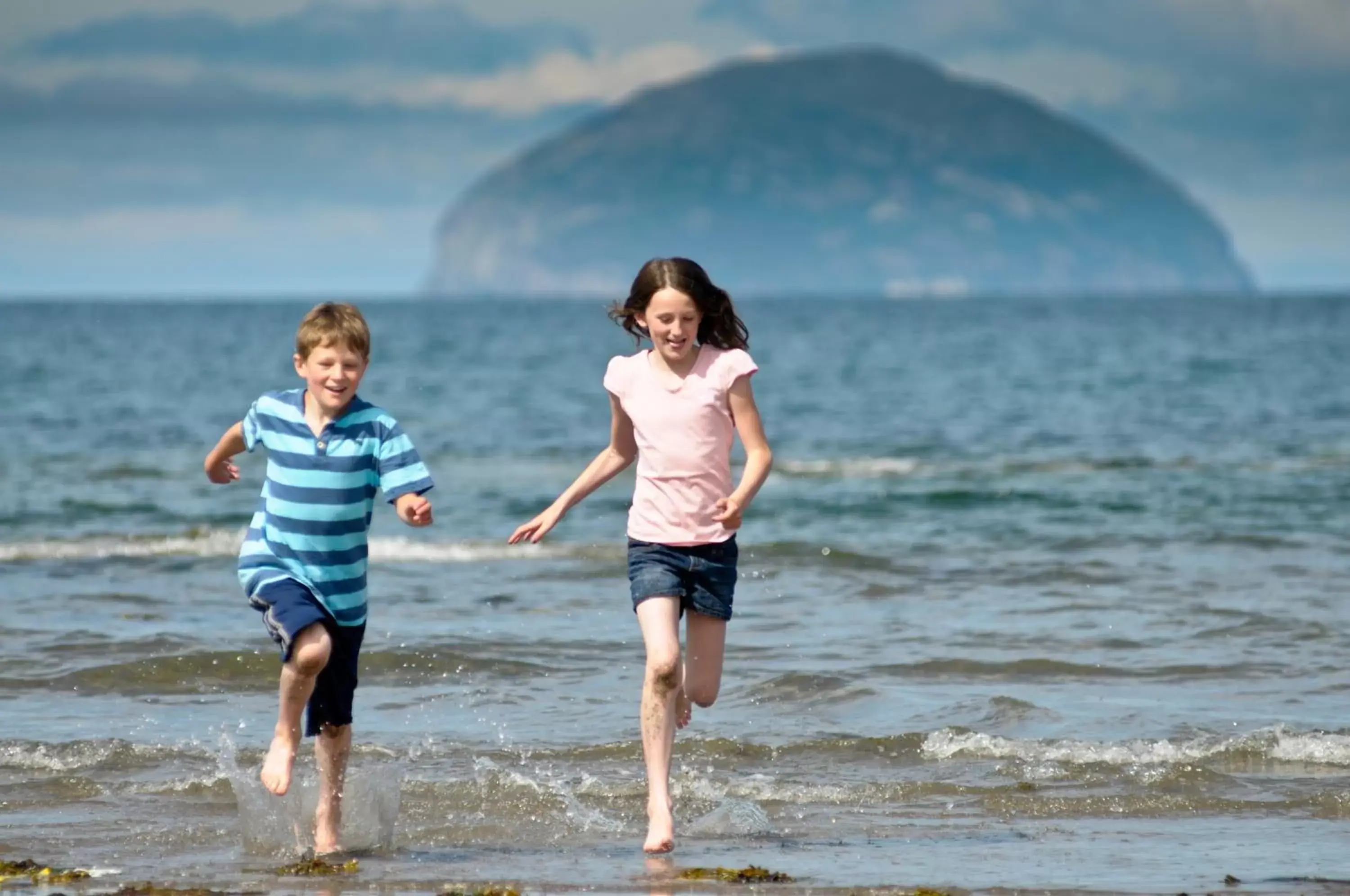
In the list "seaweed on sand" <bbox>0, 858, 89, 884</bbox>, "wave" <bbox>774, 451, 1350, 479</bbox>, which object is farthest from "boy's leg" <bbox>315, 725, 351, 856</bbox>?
"wave" <bbox>774, 451, 1350, 479</bbox>

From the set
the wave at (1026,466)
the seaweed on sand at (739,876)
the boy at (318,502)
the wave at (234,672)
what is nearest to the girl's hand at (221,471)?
the boy at (318,502)

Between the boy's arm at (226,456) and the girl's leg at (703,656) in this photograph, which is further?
the girl's leg at (703,656)

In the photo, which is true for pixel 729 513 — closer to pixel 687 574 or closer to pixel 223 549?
pixel 687 574

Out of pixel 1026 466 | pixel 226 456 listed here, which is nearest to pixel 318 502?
pixel 226 456

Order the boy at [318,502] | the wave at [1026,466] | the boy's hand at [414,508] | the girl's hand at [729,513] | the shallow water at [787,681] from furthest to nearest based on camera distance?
1. the wave at [1026,466]
2. the shallow water at [787,681]
3. the girl's hand at [729,513]
4. the boy at [318,502]
5. the boy's hand at [414,508]

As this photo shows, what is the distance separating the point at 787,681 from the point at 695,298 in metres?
3.41

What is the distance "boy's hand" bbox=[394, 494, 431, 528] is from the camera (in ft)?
16.4

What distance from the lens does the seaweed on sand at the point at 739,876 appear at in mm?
5086

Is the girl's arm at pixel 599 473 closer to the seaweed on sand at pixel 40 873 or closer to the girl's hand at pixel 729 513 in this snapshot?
the girl's hand at pixel 729 513

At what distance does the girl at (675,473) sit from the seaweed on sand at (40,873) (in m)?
1.70

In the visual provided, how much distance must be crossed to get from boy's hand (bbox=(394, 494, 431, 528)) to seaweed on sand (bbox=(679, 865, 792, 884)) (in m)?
1.33

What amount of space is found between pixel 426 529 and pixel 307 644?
35.6 ft

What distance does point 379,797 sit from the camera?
575 cm

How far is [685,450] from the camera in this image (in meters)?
5.57
